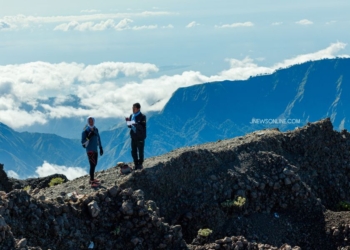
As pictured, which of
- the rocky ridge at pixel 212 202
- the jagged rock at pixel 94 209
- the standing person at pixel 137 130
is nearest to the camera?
the rocky ridge at pixel 212 202

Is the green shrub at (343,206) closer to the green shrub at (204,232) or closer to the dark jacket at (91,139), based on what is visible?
the green shrub at (204,232)

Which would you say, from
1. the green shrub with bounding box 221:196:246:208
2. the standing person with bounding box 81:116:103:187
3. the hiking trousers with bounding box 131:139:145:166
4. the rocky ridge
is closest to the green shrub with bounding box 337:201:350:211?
the rocky ridge

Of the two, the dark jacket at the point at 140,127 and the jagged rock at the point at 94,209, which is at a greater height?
the dark jacket at the point at 140,127

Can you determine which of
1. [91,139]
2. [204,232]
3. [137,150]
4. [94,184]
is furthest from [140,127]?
[204,232]

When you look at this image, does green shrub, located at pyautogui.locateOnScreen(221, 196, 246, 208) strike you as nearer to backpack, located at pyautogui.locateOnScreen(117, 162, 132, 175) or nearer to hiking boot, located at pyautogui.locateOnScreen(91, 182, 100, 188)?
backpack, located at pyautogui.locateOnScreen(117, 162, 132, 175)

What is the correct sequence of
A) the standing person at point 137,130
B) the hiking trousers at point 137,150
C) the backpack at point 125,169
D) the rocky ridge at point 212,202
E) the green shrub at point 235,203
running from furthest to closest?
1. the hiking trousers at point 137,150
2. the backpack at point 125,169
3. the standing person at point 137,130
4. the green shrub at point 235,203
5. the rocky ridge at point 212,202

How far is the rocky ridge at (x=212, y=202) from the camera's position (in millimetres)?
16359

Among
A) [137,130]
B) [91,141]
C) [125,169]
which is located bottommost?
[125,169]

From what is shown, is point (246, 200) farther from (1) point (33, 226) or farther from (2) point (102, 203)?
(1) point (33, 226)

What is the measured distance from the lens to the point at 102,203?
17.6 metres

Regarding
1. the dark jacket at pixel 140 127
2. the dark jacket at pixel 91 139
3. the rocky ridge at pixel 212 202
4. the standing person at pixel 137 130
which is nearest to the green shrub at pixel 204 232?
the rocky ridge at pixel 212 202

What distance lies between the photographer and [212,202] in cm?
2083

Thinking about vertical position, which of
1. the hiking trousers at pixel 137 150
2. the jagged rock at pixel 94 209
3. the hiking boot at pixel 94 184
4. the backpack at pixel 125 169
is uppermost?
the hiking trousers at pixel 137 150

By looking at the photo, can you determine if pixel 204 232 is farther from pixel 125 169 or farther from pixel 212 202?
pixel 125 169
